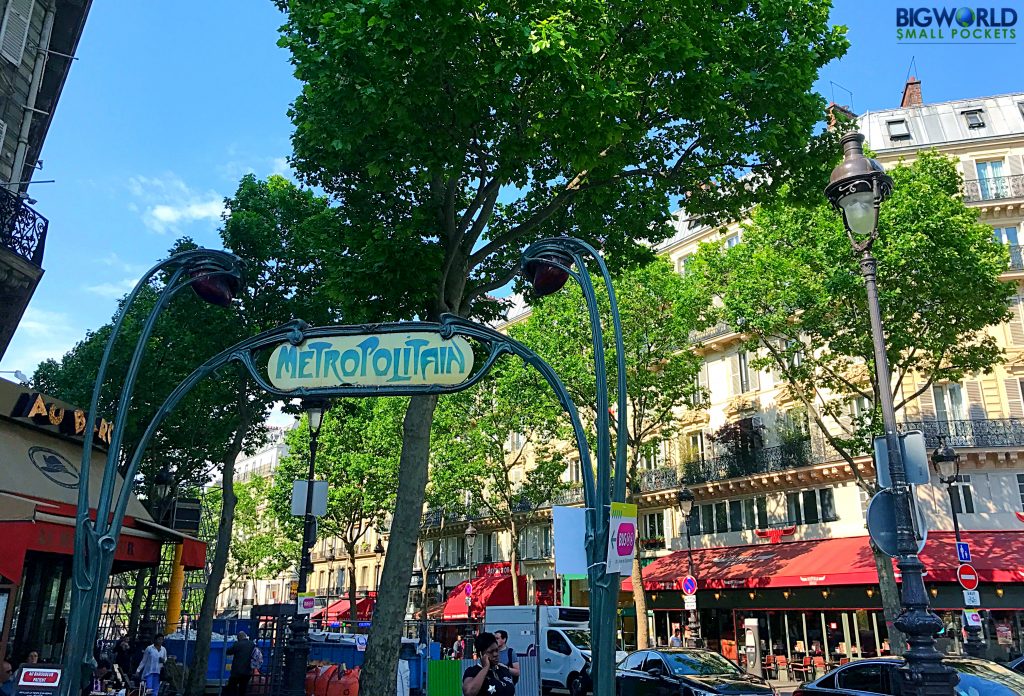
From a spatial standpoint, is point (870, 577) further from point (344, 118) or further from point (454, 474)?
point (344, 118)

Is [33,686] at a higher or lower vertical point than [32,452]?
lower

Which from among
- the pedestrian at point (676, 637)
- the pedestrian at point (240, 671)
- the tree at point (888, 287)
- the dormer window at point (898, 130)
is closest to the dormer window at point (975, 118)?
the dormer window at point (898, 130)

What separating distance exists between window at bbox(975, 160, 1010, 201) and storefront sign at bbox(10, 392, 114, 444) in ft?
97.5

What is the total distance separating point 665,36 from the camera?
10695mm

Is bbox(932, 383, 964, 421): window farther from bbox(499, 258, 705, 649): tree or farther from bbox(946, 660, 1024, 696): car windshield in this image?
bbox(946, 660, 1024, 696): car windshield

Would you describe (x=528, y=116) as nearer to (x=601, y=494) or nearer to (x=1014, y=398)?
(x=601, y=494)

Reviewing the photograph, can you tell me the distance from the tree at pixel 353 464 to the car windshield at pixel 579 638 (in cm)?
1803

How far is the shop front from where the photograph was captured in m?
22.5

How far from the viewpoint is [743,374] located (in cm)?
3200

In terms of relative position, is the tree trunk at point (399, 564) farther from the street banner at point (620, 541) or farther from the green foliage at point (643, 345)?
the green foliage at point (643, 345)

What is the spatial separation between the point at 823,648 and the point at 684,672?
47.3 feet

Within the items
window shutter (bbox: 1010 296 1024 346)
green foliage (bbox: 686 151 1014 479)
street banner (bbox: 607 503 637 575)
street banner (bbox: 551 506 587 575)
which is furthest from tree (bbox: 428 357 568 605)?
street banner (bbox: 551 506 587 575)

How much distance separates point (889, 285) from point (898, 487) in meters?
15.2

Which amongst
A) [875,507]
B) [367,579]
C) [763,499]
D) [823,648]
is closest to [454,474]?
[763,499]
